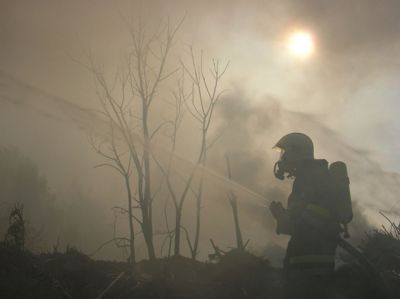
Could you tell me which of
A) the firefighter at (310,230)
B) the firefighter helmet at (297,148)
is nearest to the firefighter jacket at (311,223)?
the firefighter at (310,230)

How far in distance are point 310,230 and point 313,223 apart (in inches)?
7.3

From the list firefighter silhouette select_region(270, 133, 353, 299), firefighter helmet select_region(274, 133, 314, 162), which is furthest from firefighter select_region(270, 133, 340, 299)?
firefighter helmet select_region(274, 133, 314, 162)

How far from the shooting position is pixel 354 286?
7531 millimetres

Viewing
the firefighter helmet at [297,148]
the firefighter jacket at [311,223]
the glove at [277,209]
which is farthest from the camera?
the firefighter helmet at [297,148]

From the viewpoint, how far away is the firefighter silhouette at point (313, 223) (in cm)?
665

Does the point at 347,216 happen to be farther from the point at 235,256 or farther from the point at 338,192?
the point at 235,256

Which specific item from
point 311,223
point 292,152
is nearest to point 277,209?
point 311,223

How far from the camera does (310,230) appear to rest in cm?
673

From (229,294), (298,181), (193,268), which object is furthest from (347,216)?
(193,268)

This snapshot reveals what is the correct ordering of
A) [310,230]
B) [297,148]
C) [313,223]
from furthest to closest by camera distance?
[297,148]
[310,230]
[313,223]

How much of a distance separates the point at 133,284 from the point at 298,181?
128 inches

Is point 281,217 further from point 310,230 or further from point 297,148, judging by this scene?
point 297,148

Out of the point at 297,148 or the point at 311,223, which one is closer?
the point at 311,223

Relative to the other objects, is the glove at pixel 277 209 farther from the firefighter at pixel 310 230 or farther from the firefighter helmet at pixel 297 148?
the firefighter helmet at pixel 297 148
